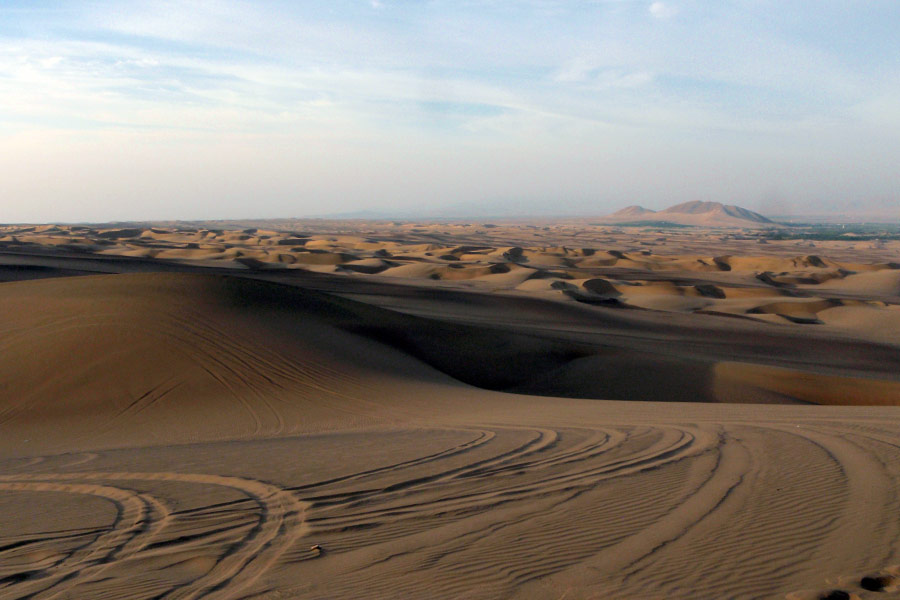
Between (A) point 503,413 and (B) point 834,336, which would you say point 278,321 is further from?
(B) point 834,336

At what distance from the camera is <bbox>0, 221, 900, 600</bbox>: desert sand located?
14.3ft

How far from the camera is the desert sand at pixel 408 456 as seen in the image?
14.3 feet

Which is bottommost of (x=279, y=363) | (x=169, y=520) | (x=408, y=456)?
(x=279, y=363)

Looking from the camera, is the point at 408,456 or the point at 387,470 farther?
the point at 408,456

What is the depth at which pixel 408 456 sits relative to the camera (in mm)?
7348

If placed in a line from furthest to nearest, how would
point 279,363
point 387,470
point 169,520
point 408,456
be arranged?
1. point 279,363
2. point 408,456
3. point 387,470
4. point 169,520

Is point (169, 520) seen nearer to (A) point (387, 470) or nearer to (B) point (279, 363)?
(A) point (387, 470)

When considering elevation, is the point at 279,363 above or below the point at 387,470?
below

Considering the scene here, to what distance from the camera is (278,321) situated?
54.6 ft

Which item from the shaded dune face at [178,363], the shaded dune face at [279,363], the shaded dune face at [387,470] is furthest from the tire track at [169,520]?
the shaded dune face at [178,363]

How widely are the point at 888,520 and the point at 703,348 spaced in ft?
56.9

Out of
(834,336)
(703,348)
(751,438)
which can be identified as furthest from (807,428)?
(834,336)

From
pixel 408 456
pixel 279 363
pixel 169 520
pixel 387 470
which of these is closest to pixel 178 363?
pixel 279 363

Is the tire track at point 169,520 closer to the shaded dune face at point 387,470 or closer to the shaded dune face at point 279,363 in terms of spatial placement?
the shaded dune face at point 387,470
